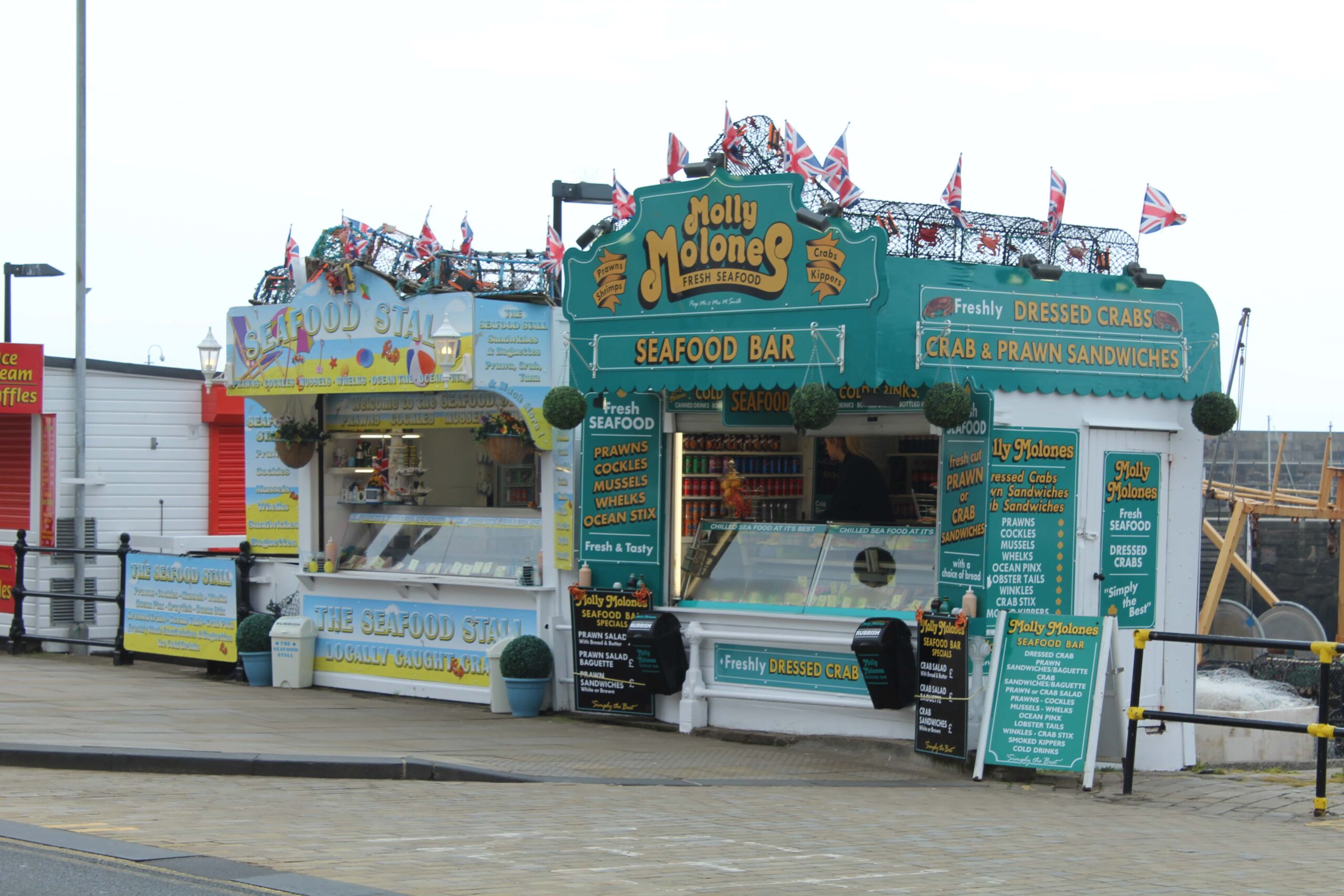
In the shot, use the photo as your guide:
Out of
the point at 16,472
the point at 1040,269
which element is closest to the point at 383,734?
the point at 1040,269

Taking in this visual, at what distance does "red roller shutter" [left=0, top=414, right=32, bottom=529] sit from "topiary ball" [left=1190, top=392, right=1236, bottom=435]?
14547 mm

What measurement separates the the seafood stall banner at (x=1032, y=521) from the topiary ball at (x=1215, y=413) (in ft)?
3.99

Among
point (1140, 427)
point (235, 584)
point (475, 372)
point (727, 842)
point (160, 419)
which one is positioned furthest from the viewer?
point (160, 419)

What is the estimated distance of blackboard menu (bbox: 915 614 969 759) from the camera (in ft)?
35.8

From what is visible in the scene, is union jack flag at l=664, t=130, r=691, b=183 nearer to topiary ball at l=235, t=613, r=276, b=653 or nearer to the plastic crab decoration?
the plastic crab decoration

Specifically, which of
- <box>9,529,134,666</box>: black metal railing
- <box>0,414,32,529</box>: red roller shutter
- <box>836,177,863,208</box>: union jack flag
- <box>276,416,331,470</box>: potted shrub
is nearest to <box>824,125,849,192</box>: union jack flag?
<box>836,177,863,208</box>: union jack flag

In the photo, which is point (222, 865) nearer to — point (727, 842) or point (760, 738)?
point (727, 842)

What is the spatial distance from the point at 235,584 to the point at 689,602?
224 inches

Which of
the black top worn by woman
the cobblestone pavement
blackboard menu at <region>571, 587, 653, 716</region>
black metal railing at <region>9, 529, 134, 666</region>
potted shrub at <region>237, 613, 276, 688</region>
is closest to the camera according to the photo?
the cobblestone pavement

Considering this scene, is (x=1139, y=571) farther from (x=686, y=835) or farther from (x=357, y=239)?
(x=357, y=239)

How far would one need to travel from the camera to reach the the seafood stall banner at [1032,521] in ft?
36.8

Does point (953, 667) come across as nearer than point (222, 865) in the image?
No

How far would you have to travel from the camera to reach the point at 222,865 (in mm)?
7098

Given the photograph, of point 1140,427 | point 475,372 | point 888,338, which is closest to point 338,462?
point 475,372
